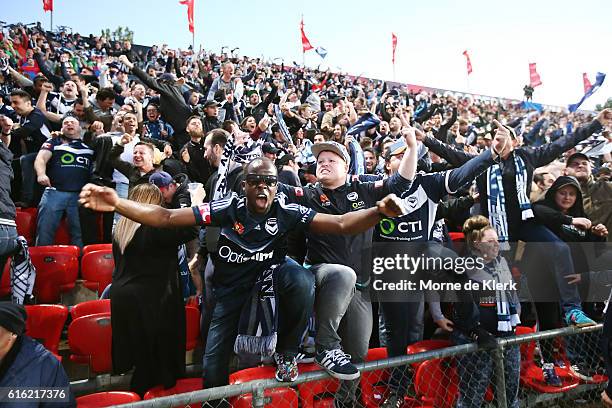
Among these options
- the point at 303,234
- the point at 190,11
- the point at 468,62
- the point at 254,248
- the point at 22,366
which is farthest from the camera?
the point at 468,62

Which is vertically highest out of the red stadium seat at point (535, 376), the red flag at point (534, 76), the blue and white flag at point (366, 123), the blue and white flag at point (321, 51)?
the blue and white flag at point (321, 51)

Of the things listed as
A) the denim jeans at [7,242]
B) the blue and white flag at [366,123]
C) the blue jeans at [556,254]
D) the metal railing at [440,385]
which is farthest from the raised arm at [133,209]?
the blue and white flag at [366,123]

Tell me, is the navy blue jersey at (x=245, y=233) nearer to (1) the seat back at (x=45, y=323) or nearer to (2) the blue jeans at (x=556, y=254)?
(1) the seat back at (x=45, y=323)

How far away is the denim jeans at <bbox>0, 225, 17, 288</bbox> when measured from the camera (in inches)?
159

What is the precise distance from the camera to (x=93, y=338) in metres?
3.65

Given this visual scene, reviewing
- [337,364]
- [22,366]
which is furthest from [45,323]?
[337,364]

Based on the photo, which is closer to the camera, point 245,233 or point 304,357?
point 245,233

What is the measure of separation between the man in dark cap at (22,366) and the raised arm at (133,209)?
757 millimetres

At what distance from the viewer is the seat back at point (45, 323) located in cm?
366

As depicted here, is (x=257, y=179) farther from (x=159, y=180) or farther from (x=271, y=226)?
(x=159, y=180)

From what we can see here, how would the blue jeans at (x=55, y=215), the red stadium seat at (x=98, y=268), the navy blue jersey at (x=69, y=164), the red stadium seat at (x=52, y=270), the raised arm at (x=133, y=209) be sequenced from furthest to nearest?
the navy blue jersey at (x=69, y=164)
the blue jeans at (x=55, y=215)
the red stadium seat at (x=98, y=268)
the red stadium seat at (x=52, y=270)
the raised arm at (x=133, y=209)

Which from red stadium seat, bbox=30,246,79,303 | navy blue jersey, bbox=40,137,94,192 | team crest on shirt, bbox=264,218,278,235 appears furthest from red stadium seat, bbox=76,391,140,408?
navy blue jersey, bbox=40,137,94,192

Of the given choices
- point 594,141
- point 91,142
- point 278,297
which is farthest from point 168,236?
point 594,141

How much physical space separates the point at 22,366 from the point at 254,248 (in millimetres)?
1417
